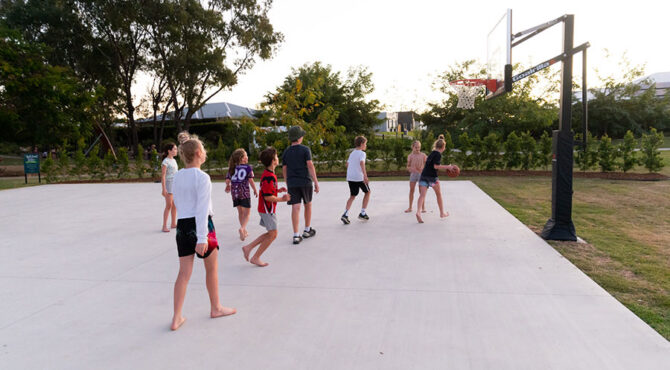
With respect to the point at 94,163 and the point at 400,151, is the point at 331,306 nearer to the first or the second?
the point at 400,151

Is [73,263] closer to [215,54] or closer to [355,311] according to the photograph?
[355,311]

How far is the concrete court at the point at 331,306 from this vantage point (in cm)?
312

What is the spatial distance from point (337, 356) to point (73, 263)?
4.40 metres

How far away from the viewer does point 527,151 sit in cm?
1673

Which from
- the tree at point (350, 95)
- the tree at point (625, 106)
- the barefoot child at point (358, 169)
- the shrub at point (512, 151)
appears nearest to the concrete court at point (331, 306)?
the barefoot child at point (358, 169)

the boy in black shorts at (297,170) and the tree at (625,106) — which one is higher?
the tree at (625,106)

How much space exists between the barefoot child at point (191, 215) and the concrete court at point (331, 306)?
0.51 m

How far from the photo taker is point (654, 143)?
48.3 feet

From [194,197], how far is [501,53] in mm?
6474

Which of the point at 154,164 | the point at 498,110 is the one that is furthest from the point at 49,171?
the point at 498,110

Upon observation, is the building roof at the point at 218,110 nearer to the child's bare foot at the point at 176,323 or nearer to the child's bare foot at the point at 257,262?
the child's bare foot at the point at 257,262

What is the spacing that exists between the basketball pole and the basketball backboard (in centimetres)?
85

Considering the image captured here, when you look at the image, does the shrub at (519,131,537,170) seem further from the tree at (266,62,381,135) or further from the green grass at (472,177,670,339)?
the tree at (266,62,381,135)

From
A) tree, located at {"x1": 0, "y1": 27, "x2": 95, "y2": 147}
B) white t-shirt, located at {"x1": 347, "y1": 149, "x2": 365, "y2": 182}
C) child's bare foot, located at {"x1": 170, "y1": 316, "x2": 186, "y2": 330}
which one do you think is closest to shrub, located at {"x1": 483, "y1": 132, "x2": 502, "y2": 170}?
white t-shirt, located at {"x1": 347, "y1": 149, "x2": 365, "y2": 182}
